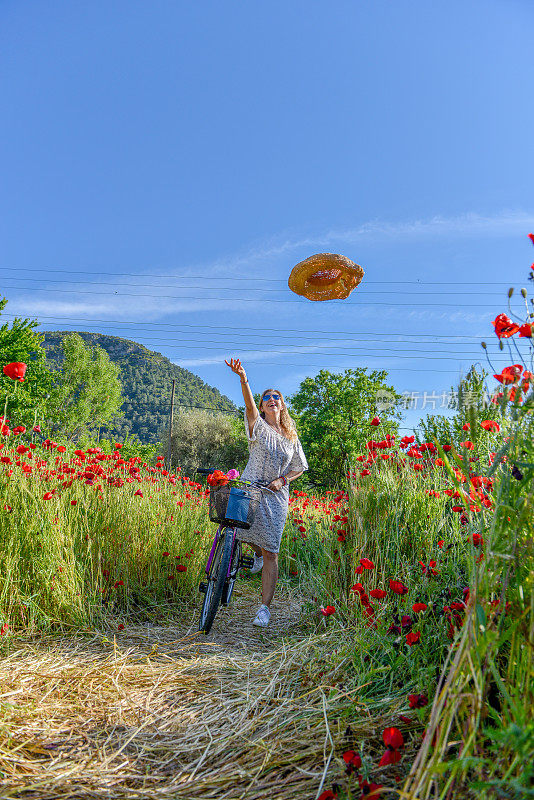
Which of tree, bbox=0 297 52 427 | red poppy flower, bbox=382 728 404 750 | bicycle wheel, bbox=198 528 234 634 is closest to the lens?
red poppy flower, bbox=382 728 404 750

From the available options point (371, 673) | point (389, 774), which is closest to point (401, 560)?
point (371, 673)

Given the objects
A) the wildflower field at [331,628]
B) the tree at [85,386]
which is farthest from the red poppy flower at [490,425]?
the tree at [85,386]

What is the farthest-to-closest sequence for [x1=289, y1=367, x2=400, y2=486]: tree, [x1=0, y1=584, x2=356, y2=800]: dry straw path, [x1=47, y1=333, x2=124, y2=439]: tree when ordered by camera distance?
[x1=47, y1=333, x2=124, y2=439]: tree < [x1=289, y1=367, x2=400, y2=486]: tree < [x1=0, y1=584, x2=356, y2=800]: dry straw path

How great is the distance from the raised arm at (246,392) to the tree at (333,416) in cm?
1768

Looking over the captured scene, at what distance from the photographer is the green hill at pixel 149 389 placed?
55.6 m

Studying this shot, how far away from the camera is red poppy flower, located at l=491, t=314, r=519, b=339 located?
1.74 meters

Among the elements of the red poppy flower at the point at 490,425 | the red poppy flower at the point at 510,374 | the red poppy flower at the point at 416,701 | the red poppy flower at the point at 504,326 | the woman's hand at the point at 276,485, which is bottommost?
the red poppy flower at the point at 416,701

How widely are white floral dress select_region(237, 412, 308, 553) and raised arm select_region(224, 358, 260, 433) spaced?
0.05 metres

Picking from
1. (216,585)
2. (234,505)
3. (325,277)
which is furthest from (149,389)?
(234,505)

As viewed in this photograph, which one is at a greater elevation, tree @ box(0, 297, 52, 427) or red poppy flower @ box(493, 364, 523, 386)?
tree @ box(0, 297, 52, 427)

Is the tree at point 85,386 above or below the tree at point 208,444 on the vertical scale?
above

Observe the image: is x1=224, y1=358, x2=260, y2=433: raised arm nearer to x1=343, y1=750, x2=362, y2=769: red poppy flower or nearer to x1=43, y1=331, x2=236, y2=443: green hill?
x1=343, y1=750, x2=362, y2=769: red poppy flower

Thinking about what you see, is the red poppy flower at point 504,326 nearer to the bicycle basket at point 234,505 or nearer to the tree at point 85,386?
the bicycle basket at point 234,505

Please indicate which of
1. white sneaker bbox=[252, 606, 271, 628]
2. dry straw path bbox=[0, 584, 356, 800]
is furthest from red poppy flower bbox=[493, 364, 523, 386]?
white sneaker bbox=[252, 606, 271, 628]
